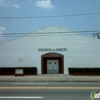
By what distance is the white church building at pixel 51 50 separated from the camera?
2775cm

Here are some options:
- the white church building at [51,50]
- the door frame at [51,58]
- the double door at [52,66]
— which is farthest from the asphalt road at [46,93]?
the double door at [52,66]

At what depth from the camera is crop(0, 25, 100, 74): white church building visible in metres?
27.8

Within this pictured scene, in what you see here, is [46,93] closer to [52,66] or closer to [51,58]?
[52,66]

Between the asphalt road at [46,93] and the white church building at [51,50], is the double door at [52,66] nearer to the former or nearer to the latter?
the white church building at [51,50]

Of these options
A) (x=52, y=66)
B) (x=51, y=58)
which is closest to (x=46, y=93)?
(x=52, y=66)

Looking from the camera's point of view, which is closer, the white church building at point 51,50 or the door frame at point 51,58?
the white church building at point 51,50

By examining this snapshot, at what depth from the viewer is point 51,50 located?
1105 inches

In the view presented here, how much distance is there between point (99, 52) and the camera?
27.7 m

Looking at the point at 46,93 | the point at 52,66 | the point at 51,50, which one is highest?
the point at 51,50

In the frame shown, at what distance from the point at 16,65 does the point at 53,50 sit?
5.76m

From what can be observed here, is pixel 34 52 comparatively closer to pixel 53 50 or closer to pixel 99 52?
pixel 53 50

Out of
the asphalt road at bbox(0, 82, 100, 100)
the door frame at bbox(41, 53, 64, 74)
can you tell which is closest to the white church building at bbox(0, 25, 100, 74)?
the door frame at bbox(41, 53, 64, 74)

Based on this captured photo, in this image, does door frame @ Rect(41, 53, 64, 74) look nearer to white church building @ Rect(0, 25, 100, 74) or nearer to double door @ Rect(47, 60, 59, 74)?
white church building @ Rect(0, 25, 100, 74)

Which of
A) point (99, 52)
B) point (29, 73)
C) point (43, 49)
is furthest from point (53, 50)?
point (99, 52)
